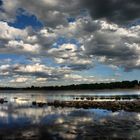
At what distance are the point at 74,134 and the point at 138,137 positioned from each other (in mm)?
6640

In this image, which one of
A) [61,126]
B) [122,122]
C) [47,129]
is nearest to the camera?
[47,129]

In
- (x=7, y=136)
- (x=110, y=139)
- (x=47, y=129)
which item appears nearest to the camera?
(x=110, y=139)

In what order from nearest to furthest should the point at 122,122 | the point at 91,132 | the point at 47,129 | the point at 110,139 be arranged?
Result: the point at 110,139
the point at 91,132
the point at 47,129
the point at 122,122

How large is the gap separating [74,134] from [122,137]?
5084 millimetres

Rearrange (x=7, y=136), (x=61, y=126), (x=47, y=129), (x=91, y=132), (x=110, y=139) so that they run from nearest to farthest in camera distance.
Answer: (x=110, y=139) → (x=7, y=136) → (x=91, y=132) → (x=47, y=129) → (x=61, y=126)

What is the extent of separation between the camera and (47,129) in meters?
36.5

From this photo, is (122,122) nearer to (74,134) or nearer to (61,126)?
(61,126)

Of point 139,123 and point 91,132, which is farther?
point 139,123

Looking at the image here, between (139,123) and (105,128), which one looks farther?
(139,123)

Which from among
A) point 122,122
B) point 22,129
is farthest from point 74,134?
point 122,122

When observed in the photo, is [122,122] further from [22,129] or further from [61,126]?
[22,129]

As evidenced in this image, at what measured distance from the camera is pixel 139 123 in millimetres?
41219

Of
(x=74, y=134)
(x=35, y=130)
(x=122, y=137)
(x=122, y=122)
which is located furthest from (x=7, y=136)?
(x=122, y=122)

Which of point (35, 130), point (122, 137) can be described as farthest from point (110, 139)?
point (35, 130)
